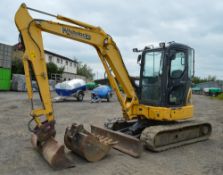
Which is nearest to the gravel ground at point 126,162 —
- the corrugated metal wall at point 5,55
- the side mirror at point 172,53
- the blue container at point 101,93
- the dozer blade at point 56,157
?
the dozer blade at point 56,157

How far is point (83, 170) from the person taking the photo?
5.14 m

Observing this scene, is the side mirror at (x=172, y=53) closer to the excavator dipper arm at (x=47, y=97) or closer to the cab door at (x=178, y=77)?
the cab door at (x=178, y=77)

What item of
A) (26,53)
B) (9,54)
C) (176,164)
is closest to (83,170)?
(176,164)

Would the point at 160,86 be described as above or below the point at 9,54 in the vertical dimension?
below

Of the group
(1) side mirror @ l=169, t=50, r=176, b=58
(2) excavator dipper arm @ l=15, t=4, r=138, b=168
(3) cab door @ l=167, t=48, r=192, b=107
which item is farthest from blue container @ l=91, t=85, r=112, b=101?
(2) excavator dipper arm @ l=15, t=4, r=138, b=168

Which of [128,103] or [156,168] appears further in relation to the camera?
[128,103]

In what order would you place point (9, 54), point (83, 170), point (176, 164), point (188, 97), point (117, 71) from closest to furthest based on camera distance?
point (83, 170) < point (176, 164) < point (117, 71) < point (188, 97) < point (9, 54)

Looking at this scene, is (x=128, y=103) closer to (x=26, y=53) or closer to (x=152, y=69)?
(x=152, y=69)

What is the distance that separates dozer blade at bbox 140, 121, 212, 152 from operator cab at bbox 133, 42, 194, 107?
2.05 feet

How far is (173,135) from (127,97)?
152cm

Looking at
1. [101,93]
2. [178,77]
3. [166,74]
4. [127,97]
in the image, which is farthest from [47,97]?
[101,93]

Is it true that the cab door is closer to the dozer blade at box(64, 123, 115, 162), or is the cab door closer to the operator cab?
the operator cab

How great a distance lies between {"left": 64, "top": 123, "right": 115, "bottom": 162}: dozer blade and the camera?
5543mm

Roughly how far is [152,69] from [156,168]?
273 centimetres
